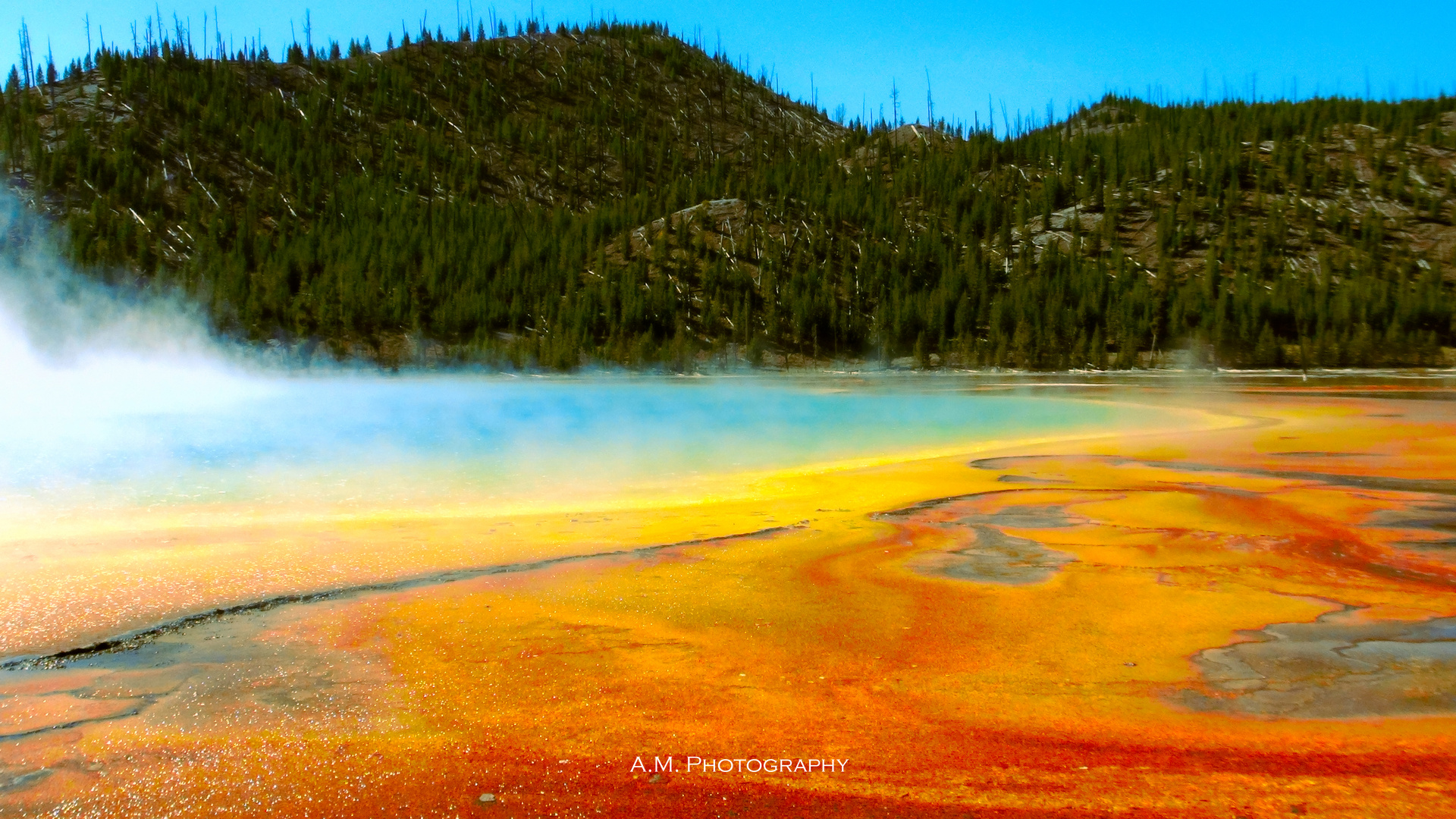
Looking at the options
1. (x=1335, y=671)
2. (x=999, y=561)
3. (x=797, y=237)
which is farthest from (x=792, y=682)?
(x=797, y=237)

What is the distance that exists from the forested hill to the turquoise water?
141ft

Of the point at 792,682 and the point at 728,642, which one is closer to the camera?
the point at 792,682

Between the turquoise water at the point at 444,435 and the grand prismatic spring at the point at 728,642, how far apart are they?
1.15ft

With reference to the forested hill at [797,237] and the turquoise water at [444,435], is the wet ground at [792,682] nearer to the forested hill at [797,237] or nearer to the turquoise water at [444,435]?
the turquoise water at [444,435]

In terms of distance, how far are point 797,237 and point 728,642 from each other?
102 m

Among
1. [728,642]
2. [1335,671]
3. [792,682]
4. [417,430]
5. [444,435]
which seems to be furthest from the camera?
[417,430]

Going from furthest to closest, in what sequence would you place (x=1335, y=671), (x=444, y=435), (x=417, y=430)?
(x=417, y=430) < (x=444, y=435) < (x=1335, y=671)

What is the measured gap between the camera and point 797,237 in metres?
107

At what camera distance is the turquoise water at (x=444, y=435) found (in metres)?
15.6

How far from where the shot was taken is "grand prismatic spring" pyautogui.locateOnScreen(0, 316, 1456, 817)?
4.66m

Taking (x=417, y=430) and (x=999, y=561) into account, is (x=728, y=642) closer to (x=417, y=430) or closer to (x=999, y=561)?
(x=999, y=561)

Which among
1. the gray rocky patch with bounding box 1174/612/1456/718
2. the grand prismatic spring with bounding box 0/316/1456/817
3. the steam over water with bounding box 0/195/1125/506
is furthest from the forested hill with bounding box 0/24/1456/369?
the gray rocky patch with bounding box 1174/612/1456/718

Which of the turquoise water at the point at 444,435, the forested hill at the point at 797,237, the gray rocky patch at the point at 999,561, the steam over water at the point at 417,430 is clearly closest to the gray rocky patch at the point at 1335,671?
the gray rocky patch at the point at 999,561

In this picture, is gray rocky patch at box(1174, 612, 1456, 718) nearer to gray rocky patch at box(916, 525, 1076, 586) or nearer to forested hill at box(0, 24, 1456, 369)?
gray rocky patch at box(916, 525, 1076, 586)
